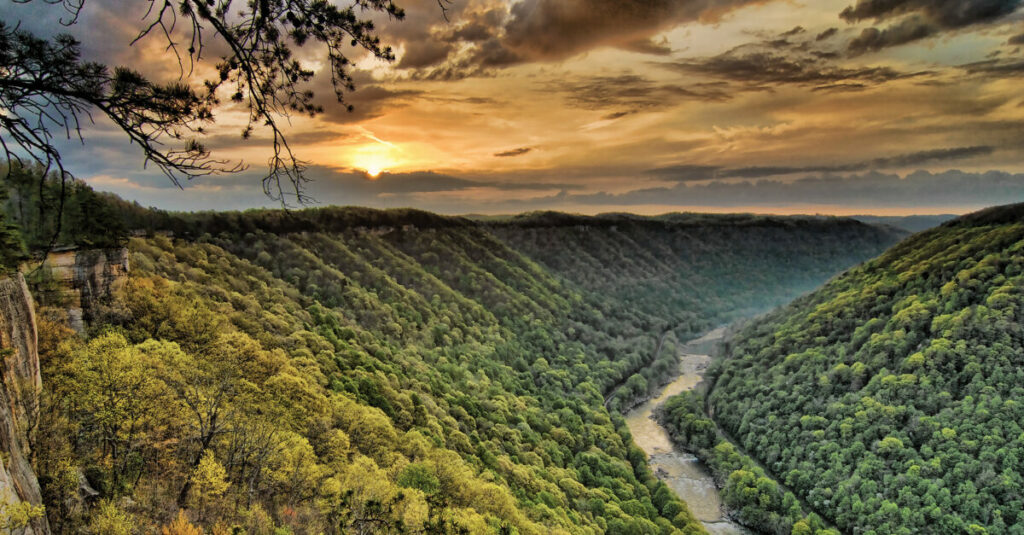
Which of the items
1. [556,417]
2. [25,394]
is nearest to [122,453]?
[25,394]

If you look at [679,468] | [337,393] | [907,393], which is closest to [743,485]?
[679,468]

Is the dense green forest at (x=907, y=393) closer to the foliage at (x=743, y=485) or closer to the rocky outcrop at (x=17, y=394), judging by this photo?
the foliage at (x=743, y=485)

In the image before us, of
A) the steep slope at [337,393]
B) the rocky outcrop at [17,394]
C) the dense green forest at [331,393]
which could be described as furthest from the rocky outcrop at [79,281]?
the rocky outcrop at [17,394]

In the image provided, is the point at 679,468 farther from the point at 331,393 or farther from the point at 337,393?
the point at 331,393

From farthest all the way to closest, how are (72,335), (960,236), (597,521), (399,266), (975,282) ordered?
(399,266)
(960,236)
(975,282)
(597,521)
(72,335)

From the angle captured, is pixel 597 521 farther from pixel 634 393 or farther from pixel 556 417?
pixel 634 393

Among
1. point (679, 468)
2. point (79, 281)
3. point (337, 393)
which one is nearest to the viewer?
point (79, 281)
